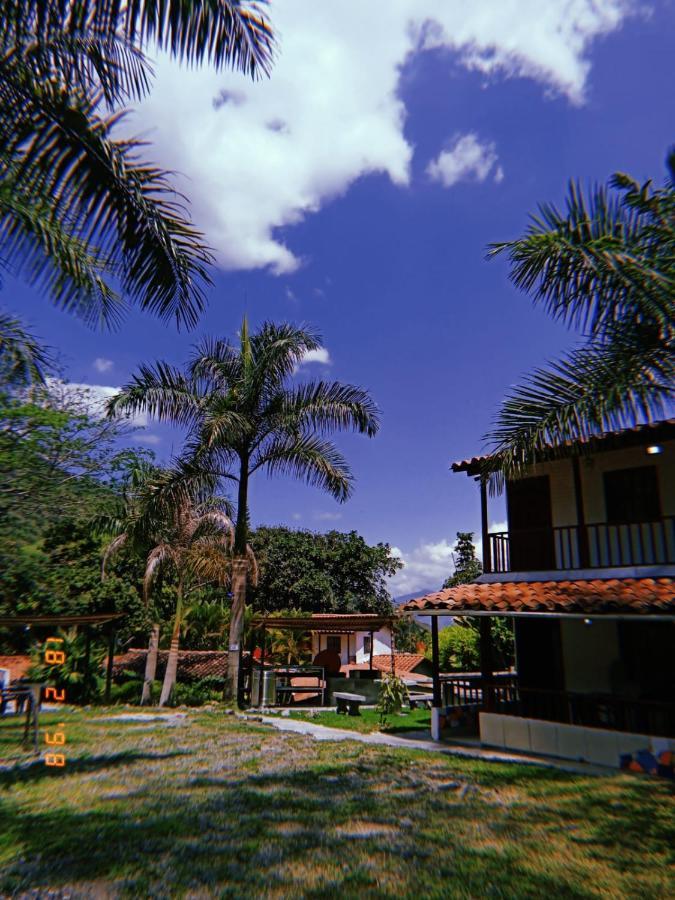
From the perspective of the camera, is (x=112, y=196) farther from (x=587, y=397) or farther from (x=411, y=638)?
(x=411, y=638)

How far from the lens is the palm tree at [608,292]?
23.1 ft

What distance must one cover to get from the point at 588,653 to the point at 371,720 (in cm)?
536

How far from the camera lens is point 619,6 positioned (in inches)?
259

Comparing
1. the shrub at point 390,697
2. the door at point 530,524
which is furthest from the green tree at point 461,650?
the door at point 530,524

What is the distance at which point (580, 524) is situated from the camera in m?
11.8

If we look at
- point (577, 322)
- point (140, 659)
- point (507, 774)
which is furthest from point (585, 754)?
point (140, 659)

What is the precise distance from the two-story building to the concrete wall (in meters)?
0.02

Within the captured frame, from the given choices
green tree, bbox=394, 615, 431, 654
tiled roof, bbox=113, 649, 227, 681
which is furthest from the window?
green tree, bbox=394, 615, 431, 654

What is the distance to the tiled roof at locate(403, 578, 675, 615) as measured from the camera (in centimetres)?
953

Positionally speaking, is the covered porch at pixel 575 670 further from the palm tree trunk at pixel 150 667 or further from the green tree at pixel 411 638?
the green tree at pixel 411 638

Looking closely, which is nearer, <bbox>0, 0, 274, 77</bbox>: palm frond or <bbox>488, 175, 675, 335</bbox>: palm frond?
<bbox>0, 0, 274, 77</bbox>: palm frond

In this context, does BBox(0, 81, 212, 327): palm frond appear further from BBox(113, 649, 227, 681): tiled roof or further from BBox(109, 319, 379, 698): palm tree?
BBox(113, 649, 227, 681): tiled roof

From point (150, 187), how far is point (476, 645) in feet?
72.5

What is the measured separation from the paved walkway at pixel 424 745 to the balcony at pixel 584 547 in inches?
141
